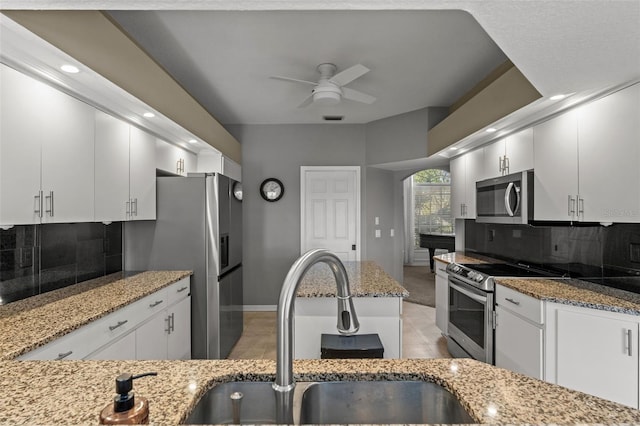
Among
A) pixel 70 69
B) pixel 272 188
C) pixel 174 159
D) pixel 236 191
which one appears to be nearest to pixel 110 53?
pixel 70 69

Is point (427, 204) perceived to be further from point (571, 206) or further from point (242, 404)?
point (242, 404)

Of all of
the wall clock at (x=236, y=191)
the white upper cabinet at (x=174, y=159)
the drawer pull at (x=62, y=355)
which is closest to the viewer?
the drawer pull at (x=62, y=355)

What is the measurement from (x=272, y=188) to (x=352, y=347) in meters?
3.46

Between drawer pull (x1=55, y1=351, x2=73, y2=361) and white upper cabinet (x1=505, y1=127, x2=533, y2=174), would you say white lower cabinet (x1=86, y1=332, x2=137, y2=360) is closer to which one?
drawer pull (x1=55, y1=351, x2=73, y2=361)

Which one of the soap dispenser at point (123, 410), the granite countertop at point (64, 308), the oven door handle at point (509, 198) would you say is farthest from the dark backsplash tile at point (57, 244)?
the oven door handle at point (509, 198)

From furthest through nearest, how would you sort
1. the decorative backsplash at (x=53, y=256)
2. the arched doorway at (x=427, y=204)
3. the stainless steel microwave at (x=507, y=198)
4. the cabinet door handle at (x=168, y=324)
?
the arched doorway at (x=427, y=204) < the stainless steel microwave at (x=507, y=198) < the cabinet door handle at (x=168, y=324) < the decorative backsplash at (x=53, y=256)

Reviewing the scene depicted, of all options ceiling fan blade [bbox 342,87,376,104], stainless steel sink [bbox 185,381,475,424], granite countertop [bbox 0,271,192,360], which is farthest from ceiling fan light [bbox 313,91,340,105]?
stainless steel sink [bbox 185,381,475,424]

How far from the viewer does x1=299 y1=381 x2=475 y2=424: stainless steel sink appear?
0.93 meters

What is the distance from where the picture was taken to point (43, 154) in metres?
1.88

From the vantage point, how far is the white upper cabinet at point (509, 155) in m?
2.86

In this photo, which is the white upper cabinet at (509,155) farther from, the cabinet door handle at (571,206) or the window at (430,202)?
the window at (430,202)

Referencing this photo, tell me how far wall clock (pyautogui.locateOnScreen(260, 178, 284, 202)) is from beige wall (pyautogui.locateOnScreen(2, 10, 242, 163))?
2.01m

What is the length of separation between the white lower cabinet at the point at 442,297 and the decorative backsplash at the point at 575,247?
61 cm

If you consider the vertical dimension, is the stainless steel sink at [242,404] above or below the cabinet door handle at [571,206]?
below
